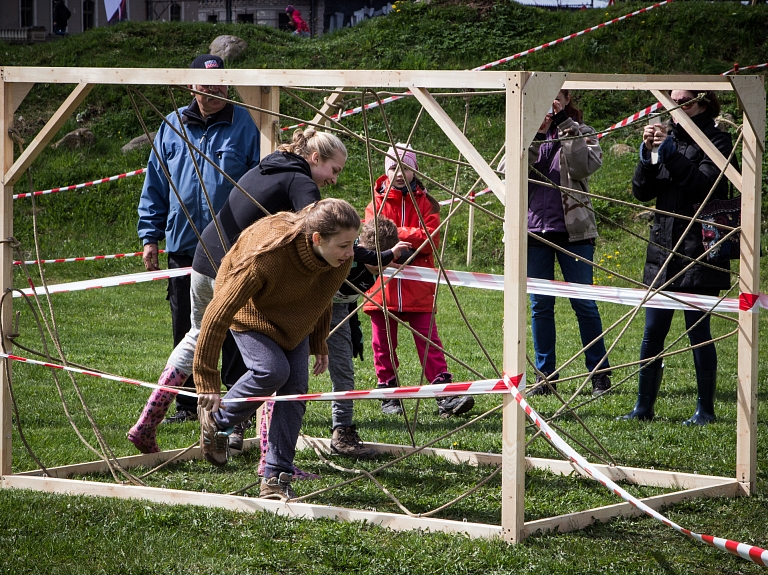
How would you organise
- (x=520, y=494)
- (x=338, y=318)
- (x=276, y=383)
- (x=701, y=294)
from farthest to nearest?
(x=701, y=294) → (x=338, y=318) → (x=276, y=383) → (x=520, y=494)

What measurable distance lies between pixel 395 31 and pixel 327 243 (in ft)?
55.5

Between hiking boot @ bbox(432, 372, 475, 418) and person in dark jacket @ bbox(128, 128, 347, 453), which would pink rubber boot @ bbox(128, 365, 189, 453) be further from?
hiking boot @ bbox(432, 372, 475, 418)

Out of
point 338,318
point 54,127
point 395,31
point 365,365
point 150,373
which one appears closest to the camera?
point 54,127

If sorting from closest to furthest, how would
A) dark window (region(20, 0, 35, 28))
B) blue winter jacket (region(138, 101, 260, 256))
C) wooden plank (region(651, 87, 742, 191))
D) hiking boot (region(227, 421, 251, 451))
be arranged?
wooden plank (region(651, 87, 742, 191)) → hiking boot (region(227, 421, 251, 451)) → blue winter jacket (region(138, 101, 260, 256)) → dark window (region(20, 0, 35, 28))

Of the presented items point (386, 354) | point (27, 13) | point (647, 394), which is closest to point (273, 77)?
point (386, 354)

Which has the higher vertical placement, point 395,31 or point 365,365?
point 395,31

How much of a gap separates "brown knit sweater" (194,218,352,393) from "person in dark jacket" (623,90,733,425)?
230cm

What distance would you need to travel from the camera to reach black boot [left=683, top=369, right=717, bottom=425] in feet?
18.3

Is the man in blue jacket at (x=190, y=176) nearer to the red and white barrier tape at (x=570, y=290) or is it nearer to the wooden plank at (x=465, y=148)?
the red and white barrier tape at (x=570, y=290)

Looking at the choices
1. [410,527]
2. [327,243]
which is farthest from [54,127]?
[410,527]

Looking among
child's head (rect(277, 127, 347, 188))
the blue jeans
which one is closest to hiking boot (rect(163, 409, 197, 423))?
child's head (rect(277, 127, 347, 188))

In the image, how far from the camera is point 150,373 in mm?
6996

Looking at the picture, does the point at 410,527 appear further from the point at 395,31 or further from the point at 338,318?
the point at 395,31

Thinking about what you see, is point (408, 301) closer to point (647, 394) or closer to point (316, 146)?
point (647, 394)
